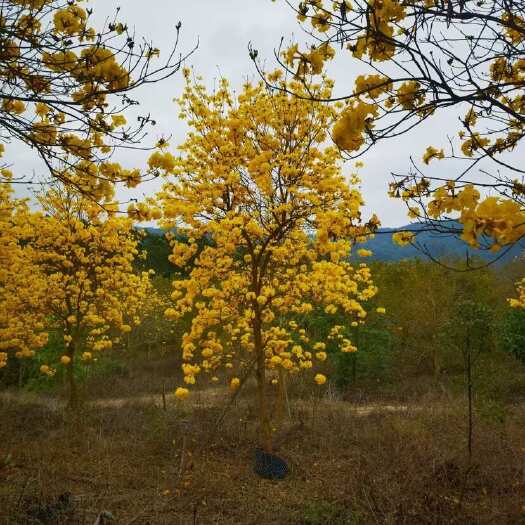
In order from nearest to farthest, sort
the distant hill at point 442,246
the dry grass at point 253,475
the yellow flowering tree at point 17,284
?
the distant hill at point 442,246 → the dry grass at point 253,475 → the yellow flowering tree at point 17,284

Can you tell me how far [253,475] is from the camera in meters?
7.46

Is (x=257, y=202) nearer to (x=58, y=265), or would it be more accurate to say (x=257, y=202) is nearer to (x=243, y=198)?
(x=243, y=198)

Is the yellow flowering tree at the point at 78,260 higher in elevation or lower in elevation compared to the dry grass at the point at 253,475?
higher

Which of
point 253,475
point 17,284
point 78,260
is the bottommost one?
point 253,475

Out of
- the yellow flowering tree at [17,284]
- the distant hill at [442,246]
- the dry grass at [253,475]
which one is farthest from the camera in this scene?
the yellow flowering tree at [17,284]

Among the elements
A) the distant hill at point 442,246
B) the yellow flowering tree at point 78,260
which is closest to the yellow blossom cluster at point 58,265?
the yellow flowering tree at point 78,260

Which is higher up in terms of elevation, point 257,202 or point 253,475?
point 257,202

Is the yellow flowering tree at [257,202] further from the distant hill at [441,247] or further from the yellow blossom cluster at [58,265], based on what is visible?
the yellow blossom cluster at [58,265]

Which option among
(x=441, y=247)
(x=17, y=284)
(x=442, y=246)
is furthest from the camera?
(x=441, y=247)

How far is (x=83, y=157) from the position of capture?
294 cm

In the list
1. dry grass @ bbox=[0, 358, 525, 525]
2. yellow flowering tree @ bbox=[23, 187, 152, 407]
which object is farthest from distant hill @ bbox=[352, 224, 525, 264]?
yellow flowering tree @ bbox=[23, 187, 152, 407]

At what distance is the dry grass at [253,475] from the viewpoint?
558 cm

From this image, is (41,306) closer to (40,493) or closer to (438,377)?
(40,493)

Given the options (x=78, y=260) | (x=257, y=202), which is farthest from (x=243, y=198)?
(x=78, y=260)
